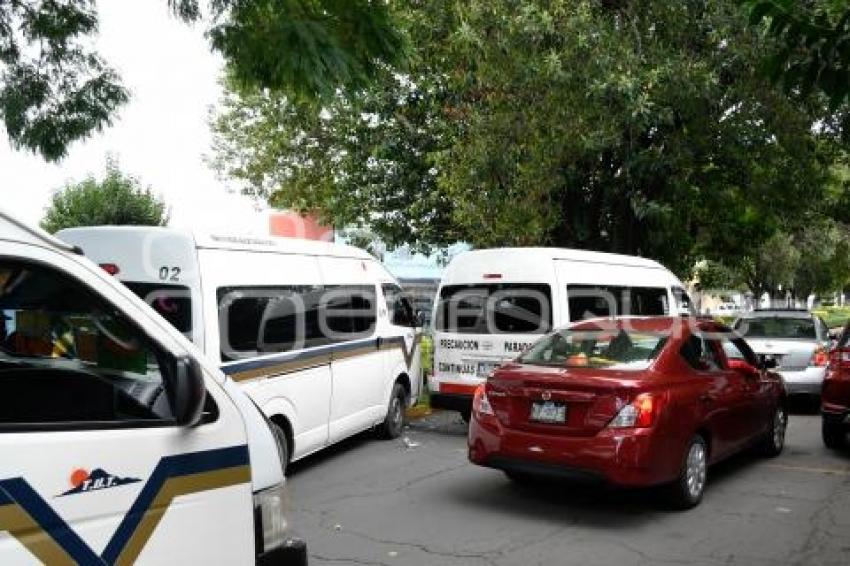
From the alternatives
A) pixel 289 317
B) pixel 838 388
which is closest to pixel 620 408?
pixel 289 317

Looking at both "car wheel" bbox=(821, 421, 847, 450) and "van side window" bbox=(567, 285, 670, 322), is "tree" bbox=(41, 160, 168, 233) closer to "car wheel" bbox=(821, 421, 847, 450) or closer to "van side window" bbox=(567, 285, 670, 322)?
"van side window" bbox=(567, 285, 670, 322)

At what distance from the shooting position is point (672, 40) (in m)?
12.8

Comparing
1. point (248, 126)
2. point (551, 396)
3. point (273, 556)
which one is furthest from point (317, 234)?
point (273, 556)

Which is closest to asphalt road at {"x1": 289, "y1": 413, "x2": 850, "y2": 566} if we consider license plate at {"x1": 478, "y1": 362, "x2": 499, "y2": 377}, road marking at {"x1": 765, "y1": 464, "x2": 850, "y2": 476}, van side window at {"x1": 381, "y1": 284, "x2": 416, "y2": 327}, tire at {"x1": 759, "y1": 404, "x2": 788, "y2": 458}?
road marking at {"x1": 765, "y1": 464, "x2": 850, "y2": 476}

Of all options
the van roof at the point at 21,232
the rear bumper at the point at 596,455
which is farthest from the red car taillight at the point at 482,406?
the van roof at the point at 21,232

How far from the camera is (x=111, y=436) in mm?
2387

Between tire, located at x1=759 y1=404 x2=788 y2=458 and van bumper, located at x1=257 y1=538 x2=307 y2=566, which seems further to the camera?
tire, located at x1=759 y1=404 x2=788 y2=458

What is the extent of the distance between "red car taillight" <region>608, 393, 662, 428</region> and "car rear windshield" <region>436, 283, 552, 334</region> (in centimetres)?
308

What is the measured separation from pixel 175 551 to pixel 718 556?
13.4 feet

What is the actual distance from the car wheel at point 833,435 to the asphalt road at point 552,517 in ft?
1.27

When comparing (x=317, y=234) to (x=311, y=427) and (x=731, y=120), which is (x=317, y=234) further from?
(x=311, y=427)

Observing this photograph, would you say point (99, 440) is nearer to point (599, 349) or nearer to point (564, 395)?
point (564, 395)

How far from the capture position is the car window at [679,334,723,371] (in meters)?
6.91

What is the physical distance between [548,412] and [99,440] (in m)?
4.40
